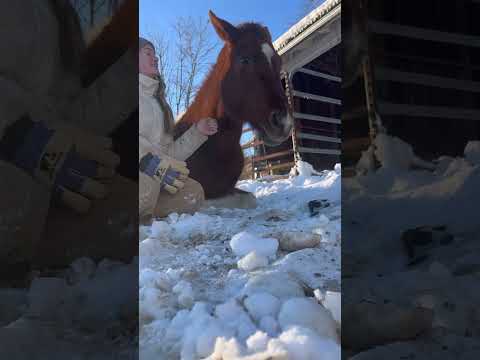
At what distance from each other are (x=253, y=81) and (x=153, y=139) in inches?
19.7

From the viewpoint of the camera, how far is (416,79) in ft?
1.74

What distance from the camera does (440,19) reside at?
53 centimetres

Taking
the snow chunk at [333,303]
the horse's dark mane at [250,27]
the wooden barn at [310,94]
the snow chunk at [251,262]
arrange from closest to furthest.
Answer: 1. the snow chunk at [333,303]
2. the snow chunk at [251,262]
3. the horse's dark mane at [250,27]
4. the wooden barn at [310,94]

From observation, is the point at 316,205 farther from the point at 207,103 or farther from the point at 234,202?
the point at 207,103

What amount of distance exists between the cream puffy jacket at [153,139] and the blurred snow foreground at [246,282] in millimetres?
128

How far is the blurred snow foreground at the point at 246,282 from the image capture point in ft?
1.92

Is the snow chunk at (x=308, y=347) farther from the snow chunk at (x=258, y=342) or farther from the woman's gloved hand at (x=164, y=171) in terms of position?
the woman's gloved hand at (x=164, y=171)

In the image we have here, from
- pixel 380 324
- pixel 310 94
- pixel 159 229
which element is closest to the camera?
pixel 380 324

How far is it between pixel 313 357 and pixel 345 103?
49cm

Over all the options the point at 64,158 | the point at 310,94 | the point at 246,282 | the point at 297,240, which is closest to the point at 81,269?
the point at 64,158

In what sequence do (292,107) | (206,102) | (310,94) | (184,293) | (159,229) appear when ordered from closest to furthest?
(184,293) → (159,229) → (206,102) → (292,107) → (310,94)

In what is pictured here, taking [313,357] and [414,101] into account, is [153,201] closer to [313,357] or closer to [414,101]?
[313,357]

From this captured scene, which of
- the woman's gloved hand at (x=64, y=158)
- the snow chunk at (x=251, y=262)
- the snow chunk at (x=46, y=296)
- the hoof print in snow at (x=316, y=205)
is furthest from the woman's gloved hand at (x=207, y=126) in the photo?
A: the snow chunk at (x=46, y=296)

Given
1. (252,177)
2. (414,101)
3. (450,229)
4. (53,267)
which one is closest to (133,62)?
(53,267)
